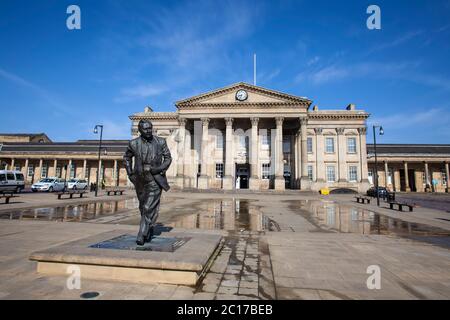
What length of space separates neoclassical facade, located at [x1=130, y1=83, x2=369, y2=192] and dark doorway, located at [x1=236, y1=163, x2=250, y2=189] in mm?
87

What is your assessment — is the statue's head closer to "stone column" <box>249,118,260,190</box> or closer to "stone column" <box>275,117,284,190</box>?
"stone column" <box>249,118,260,190</box>

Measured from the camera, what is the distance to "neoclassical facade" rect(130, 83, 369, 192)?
124 feet

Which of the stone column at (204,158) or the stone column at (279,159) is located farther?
the stone column at (204,158)

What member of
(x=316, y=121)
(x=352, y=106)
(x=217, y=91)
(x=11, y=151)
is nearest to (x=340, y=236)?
(x=217, y=91)

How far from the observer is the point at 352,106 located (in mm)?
43188

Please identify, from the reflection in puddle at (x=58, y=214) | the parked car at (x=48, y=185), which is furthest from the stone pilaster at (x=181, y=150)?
the reflection in puddle at (x=58, y=214)

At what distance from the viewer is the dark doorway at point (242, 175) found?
4169 cm

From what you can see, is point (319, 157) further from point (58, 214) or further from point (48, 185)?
point (48, 185)

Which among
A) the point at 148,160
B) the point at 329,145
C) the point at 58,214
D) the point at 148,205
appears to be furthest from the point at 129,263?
the point at 329,145

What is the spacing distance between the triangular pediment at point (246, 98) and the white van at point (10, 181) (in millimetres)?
23503

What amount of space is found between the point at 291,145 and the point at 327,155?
21.0ft

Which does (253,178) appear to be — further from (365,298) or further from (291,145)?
(365,298)

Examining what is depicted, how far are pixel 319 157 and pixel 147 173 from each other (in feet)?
134

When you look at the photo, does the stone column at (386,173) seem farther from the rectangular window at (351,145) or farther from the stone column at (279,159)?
the stone column at (279,159)
